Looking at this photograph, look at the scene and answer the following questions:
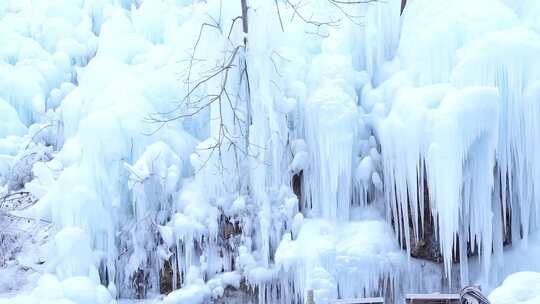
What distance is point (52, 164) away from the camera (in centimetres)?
754

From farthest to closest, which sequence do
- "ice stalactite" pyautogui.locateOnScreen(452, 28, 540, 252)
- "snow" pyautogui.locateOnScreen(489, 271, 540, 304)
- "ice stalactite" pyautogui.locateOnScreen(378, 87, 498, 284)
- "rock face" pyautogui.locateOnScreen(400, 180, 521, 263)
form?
"rock face" pyautogui.locateOnScreen(400, 180, 521, 263) → "ice stalactite" pyautogui.locateOnScreen(452, 28, 540, 252) → "ice stalactite" pyautogui.locateOnScreen(378, 87, 498, 284) → "snow" pyautogui.locateOnScreen(489, 271, 540, 304)

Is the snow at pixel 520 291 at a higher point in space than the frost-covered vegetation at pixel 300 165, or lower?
lower

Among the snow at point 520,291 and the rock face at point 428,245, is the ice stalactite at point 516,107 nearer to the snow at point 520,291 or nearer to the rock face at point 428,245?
the rock face at point 428,245

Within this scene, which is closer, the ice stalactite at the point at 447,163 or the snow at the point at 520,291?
the snow at the point at 520,291

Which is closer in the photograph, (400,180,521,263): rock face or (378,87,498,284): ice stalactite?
(378,87,498,284): ice stalactite

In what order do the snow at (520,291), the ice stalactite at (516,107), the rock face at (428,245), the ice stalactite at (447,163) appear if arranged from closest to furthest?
the snow at (520,291), the ice stalactite at (447,163), the ice stalactite at (516,107), the rock face at (428,245)

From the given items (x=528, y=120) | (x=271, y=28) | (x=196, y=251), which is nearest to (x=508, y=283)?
(x=528, y=120)

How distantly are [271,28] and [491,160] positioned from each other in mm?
2839

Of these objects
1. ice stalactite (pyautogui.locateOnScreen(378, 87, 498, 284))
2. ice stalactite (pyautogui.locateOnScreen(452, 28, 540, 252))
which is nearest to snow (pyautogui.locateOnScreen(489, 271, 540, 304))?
ice stalactite (pyautogui.locateOnScreen(378, 87, 498, 284))

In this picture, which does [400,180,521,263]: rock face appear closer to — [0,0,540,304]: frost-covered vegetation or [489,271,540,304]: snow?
[0,0,540,304]: frost-covered vegetation

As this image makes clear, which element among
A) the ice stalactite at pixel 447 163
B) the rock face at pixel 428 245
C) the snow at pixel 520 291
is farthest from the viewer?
the rock face at pixel 428 245

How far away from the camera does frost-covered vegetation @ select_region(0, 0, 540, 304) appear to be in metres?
5.82

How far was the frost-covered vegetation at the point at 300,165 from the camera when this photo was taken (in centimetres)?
582

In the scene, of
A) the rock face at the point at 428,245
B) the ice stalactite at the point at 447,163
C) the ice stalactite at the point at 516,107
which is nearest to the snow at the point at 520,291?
the ice stalactite at the point at 447,163
